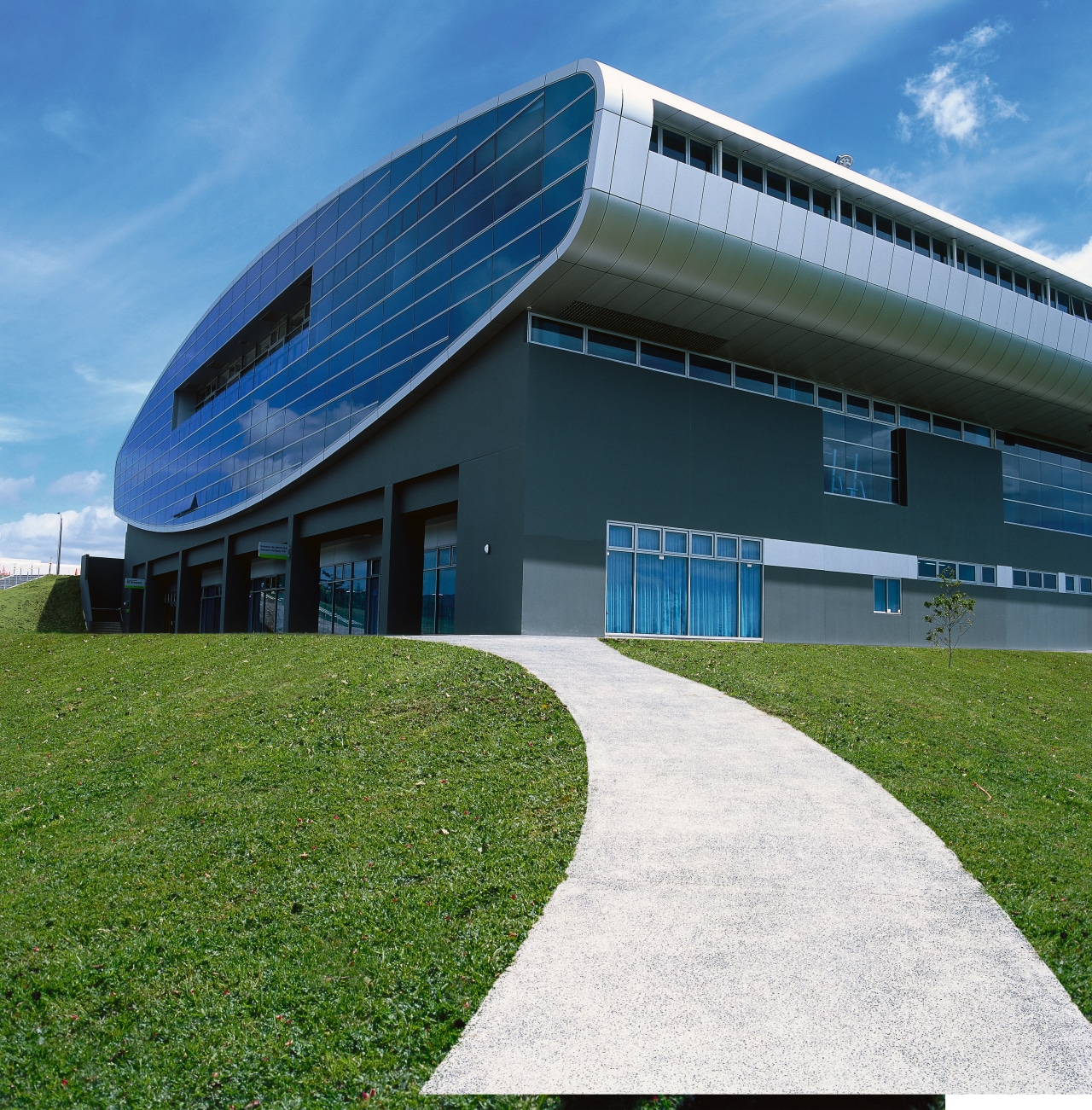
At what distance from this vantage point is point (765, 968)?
→ 567cm

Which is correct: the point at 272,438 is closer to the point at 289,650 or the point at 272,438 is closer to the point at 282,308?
the point at 282,308

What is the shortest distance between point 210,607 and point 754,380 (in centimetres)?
3549

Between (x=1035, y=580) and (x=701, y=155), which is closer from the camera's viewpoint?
(x=701, y=155)

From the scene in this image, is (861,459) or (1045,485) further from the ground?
(1045,485)

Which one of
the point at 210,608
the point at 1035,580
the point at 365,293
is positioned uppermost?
the point at 365,293

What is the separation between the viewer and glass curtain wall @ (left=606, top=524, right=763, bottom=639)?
76.8 feet

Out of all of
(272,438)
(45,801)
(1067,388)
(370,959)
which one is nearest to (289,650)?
(45,801)

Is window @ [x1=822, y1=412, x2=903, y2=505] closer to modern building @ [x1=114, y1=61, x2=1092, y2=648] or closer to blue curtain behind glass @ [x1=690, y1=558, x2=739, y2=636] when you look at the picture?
modern building @ [x1=114, y1=61, x2=1092, y2=648]

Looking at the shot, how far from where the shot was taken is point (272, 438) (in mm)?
38625

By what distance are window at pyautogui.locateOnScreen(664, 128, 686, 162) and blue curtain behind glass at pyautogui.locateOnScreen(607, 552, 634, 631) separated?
9817mm

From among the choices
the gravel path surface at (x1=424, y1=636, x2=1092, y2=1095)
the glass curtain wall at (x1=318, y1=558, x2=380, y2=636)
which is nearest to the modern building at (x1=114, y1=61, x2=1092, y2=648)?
the glass curtain wall at (x1=318, y1=558, x2=380, y2=636)

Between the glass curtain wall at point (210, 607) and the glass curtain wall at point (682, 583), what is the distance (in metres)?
31.3

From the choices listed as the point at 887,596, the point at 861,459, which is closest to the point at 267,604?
the point at 861,459

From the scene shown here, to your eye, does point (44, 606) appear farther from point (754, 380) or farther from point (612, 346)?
point (754, 380)
